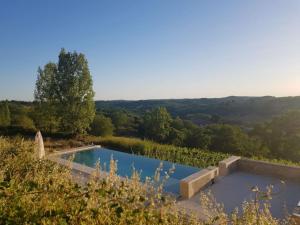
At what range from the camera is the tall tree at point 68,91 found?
50.4 feet

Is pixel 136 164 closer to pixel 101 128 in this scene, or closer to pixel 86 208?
pixel 86 208

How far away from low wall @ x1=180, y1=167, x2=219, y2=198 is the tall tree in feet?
31.6

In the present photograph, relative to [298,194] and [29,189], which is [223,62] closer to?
[298,194]

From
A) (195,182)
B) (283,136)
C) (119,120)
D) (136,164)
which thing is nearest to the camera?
(195,182)

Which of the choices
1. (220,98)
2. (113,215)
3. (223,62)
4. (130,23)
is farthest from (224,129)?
(220,98)

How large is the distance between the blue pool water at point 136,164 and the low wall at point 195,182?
78 cm

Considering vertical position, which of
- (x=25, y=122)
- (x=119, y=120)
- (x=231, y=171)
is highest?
(x=25, y=122)

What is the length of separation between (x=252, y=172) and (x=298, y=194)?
175 cm

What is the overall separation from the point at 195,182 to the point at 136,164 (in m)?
4.01

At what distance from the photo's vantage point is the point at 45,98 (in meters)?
15.8

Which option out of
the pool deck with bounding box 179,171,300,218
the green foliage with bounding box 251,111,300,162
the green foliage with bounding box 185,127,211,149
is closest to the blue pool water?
the pool deck with bounding box 179,171,300,218

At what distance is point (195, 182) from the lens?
6.63 m

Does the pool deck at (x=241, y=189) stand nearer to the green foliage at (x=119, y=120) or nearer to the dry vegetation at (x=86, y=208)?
the dry vegetation at (x=86, y=208)

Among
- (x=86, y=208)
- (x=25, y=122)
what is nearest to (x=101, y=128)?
(x=25, y=122)
